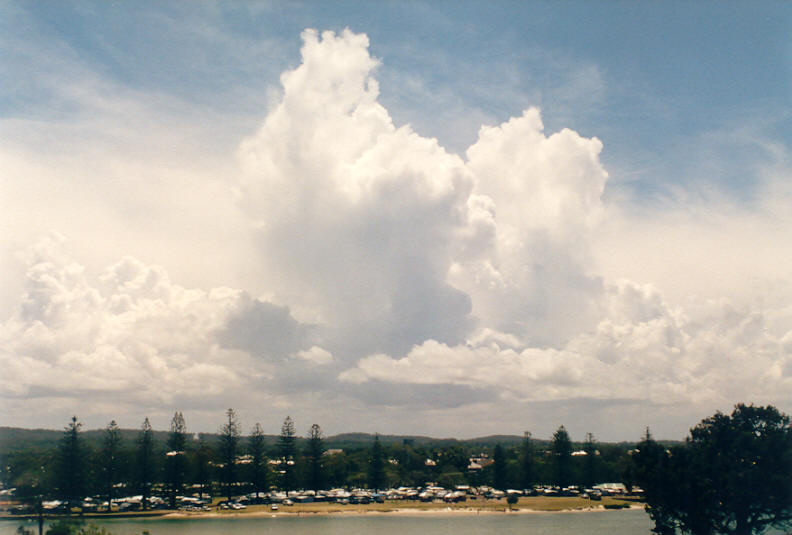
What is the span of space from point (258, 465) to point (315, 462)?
12.6 metres

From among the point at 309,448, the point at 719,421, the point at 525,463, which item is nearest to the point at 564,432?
the point at 525,463

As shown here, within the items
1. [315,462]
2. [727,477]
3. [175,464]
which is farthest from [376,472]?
[727,477]

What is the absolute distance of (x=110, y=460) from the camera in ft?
347

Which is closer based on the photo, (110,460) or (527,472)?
(110,460)

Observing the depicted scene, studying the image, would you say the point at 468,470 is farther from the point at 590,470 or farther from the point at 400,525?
the point at 400,525

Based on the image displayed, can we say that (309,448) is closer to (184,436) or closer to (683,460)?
(184,436)

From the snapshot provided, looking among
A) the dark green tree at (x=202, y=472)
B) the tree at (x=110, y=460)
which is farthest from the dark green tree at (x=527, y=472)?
the tree at (x=110, y=460)

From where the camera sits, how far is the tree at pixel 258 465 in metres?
114

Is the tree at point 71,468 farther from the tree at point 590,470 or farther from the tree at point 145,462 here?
the tree at point 590,470

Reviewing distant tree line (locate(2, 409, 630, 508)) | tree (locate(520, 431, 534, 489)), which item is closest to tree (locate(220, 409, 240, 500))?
distant tree line (locate(2, 409, 630, 508))

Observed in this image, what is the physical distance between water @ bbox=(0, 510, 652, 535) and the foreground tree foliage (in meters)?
28.5

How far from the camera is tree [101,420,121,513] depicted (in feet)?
338

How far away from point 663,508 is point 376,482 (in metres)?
88.6

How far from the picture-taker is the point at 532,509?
319 feet
